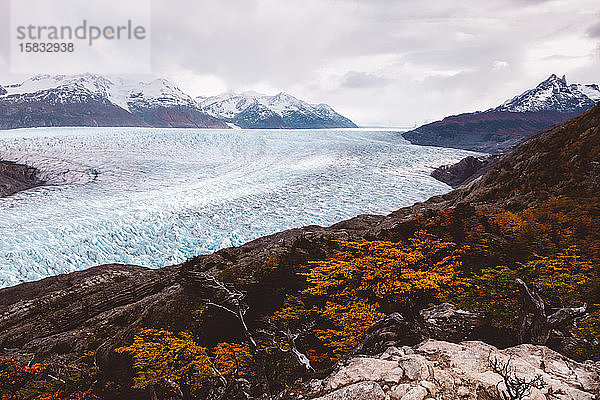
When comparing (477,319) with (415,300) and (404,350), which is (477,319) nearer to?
(415,300)

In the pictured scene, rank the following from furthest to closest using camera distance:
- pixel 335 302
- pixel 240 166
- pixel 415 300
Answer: pixel 240 166
pixel 335 302
pixel 415 300

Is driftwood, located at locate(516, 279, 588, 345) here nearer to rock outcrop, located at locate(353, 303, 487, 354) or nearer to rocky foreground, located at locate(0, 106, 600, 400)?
rocky foreground, located at locate(0, 106, 600, 400)

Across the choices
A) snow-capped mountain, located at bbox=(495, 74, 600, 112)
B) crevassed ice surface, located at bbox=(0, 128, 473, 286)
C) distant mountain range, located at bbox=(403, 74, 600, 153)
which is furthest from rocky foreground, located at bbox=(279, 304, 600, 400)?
snow-capped mountain, located at bbox=(495, 74, 600, 112)

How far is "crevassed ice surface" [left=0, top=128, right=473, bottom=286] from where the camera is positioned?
25781 mm

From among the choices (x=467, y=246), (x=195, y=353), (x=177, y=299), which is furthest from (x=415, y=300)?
(x=177, y=299)

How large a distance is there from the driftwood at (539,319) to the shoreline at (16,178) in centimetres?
5024

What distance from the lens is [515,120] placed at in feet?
447

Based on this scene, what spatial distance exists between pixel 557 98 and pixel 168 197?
20395 centimetres

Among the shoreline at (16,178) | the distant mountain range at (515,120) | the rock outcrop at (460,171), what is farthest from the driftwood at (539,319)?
the distant mountain range at (515,120)

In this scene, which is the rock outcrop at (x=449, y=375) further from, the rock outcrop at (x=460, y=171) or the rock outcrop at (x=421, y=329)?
the rock outcrop at (x=460, y=171)

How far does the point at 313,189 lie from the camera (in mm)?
42625

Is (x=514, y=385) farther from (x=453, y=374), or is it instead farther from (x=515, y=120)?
(x=515, y=120)

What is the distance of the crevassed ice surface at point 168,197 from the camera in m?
25.8

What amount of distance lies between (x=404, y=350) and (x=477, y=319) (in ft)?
7.01
